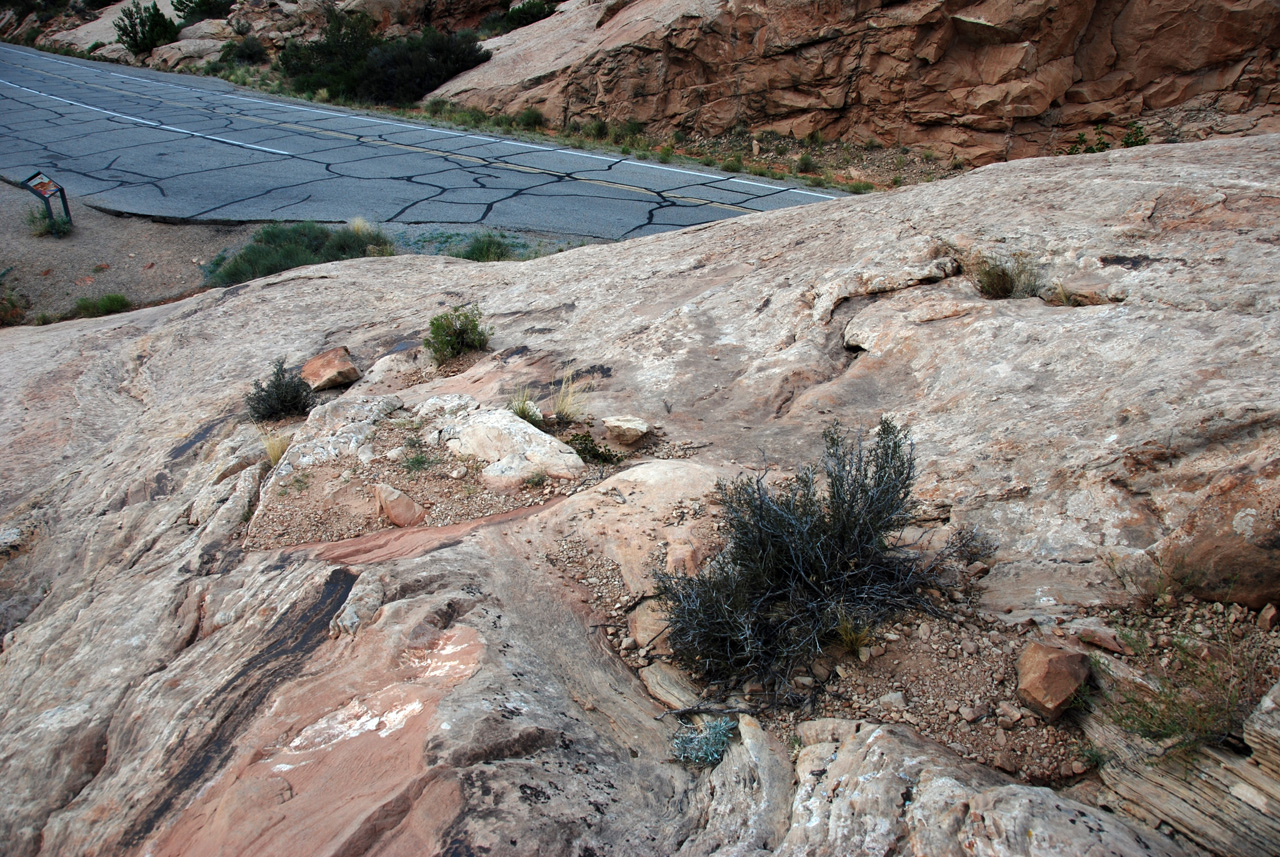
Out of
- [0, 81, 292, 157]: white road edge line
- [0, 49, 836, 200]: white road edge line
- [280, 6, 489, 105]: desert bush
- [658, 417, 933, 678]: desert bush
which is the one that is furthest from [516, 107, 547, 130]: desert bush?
[658, 417, 933, 678]: desert bush

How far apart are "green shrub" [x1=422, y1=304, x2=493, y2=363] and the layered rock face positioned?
484 inches

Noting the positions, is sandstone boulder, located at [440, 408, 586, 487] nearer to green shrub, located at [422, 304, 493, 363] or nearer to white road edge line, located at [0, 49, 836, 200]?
green shrub, located at [422, 304, 493, 363]

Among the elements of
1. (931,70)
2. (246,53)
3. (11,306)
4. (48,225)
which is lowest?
(11,306)

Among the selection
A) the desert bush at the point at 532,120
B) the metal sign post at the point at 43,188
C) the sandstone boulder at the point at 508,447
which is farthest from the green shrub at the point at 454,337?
the desert bush at the point at 532,120

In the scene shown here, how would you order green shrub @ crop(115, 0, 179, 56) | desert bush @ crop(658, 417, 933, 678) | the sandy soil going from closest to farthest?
desert bush @ crop(658, 417, 933, 678) → the sandy soil → green shrub @ crop(115, 0, 179, 56)

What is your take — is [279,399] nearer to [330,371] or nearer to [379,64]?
[330,371]

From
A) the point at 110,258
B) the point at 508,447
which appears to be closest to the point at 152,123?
the point at 110,258

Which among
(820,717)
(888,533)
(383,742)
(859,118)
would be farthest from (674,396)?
(859,118)

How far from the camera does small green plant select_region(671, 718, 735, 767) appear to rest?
2305 mm

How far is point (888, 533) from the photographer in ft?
9.56

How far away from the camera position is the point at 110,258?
1102cm

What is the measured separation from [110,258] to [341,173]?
388 centimetres

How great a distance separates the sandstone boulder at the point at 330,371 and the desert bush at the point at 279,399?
208 millimetres

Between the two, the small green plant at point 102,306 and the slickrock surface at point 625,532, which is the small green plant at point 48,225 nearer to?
the small green plant at point 102,306
